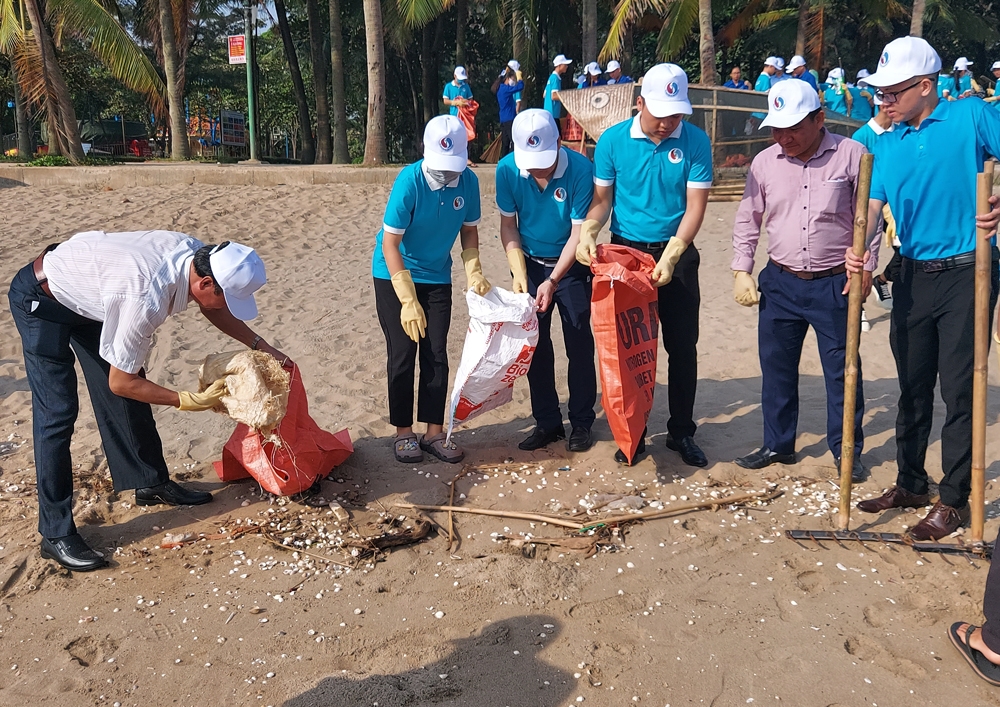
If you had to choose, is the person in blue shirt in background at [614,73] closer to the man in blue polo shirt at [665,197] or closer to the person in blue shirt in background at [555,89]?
the person in blue shirt in background at [555,89]

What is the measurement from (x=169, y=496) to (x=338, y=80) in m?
11.9

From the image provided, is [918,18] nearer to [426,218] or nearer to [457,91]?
[457,91]

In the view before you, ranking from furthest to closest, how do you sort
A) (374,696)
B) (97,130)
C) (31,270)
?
(97,130)
(31,270)
(374,696)

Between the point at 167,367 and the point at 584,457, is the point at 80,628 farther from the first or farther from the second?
the point at 167,367

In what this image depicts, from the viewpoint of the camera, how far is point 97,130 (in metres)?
24.6

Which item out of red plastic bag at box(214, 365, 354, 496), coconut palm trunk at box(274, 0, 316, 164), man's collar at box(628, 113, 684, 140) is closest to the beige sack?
red plastic bag at box(214, 365, 354, 496)

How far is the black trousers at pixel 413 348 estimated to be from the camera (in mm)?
3953

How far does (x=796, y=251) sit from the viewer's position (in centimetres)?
369

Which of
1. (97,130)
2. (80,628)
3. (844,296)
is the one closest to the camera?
(80,628)

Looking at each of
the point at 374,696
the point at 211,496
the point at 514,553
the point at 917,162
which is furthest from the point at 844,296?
the point at 211,496

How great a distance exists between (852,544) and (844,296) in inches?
44.1

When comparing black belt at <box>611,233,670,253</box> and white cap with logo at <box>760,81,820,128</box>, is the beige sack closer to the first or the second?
black belt at <box>611,233,670,253</box>

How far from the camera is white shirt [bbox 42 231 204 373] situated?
9.48 ft

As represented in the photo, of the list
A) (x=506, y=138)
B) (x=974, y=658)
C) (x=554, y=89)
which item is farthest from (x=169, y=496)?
(x=506, y=138)
